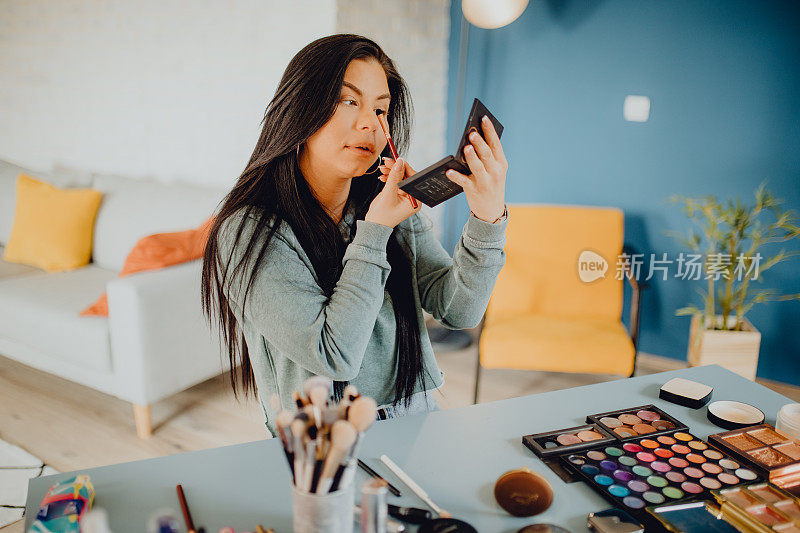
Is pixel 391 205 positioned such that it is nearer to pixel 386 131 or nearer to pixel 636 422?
pixel 386 131

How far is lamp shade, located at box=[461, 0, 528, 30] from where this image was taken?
7.73 ft

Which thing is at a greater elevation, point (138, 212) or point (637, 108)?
point (637, 108)

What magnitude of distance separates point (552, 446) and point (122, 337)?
64.5 inches

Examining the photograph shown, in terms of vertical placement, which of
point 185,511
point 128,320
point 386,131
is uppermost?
point 386,131

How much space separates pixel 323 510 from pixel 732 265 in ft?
7.45

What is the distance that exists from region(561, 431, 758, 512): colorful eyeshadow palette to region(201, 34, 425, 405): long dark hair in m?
0.40

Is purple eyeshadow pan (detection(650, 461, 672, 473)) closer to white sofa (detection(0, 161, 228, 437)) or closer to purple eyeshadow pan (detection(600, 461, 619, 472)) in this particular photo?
purple eyeshadow pan (detection(600, 461, 619, 472))

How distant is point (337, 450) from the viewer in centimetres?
58

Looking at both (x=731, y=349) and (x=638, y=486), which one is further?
(x=731, y=349)

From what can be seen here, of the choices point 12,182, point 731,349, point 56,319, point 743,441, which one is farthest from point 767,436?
point 12,182

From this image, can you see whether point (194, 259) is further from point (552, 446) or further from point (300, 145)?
point (552, 446)

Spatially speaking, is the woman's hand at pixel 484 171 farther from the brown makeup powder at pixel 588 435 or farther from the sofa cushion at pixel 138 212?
the sofa cushion at pixel 138 212

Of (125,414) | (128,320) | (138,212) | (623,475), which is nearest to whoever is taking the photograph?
(623,475)

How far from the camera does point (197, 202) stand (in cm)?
268
